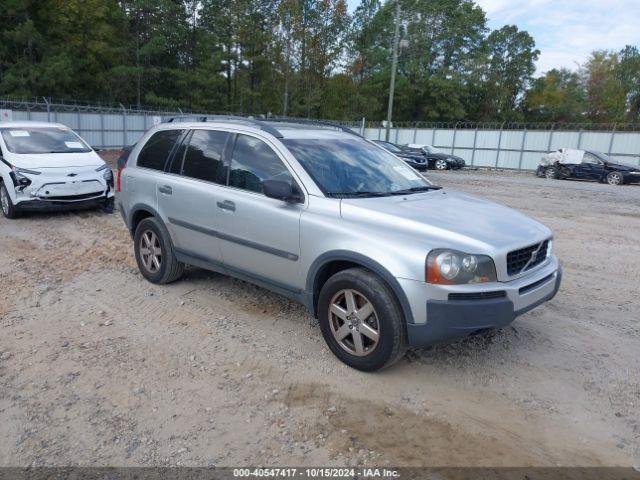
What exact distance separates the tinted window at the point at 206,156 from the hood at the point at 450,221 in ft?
4.92

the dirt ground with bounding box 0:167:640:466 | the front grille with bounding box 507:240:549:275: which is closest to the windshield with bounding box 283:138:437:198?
the front grille with bounding box 507:240:549:275

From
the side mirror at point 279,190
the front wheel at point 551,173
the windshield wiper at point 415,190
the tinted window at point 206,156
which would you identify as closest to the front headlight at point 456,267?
the windshield wiper at point 415,190

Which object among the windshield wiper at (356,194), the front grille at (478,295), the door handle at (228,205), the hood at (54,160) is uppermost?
the windshield wiper at (356,194)

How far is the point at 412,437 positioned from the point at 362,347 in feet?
2.71

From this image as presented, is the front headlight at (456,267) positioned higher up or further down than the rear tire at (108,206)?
higher up

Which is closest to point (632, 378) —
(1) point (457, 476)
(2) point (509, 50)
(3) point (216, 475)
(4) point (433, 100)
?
(1) point (457, 476)

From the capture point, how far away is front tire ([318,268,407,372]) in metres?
3.56

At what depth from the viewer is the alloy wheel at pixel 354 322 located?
3713mm

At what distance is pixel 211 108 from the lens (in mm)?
47938

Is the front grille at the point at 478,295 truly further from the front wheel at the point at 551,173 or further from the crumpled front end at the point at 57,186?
the front wheel at the point at 551,173

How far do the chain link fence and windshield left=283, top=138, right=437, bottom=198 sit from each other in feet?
57.9

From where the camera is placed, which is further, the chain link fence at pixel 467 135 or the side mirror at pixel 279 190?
the chain link fence at pixel 467 135

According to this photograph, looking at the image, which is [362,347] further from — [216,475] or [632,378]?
[632,378]

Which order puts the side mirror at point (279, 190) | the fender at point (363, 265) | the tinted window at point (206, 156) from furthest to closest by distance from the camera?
1. the tinted window at point (206, 156)
2. the side mirror at point (279, 190)
3. the fender at point (363, 265)
